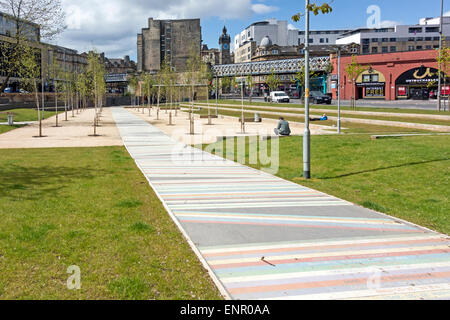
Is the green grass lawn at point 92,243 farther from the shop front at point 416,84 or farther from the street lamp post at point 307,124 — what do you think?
the shop front at point 416,84

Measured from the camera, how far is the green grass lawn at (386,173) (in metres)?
9.49

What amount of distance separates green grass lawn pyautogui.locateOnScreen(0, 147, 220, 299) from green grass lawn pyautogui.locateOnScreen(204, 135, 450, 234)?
485 centimetres

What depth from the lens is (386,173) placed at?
13.1 m

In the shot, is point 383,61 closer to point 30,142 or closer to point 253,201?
point 30,142

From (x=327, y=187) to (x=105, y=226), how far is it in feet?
21.5

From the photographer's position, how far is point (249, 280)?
536 cm

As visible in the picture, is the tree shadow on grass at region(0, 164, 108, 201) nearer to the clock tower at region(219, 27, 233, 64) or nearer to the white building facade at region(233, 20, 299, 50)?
the white building facade at region(233, 20, 299, 50)

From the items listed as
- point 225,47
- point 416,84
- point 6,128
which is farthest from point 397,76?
point 225,47

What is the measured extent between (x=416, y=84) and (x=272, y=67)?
38980 mm

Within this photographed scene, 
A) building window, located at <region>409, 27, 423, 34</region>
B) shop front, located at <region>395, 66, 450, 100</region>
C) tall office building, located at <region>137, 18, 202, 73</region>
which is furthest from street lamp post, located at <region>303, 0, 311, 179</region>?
tall office building, located at <region>137, 18, 202, 73</region>

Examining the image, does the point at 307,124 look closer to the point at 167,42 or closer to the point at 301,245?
the point at 301,245

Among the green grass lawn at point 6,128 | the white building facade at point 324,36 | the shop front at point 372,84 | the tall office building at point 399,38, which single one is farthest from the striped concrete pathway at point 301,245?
the white building facade at point 324,36

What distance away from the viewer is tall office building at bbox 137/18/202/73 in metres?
141
